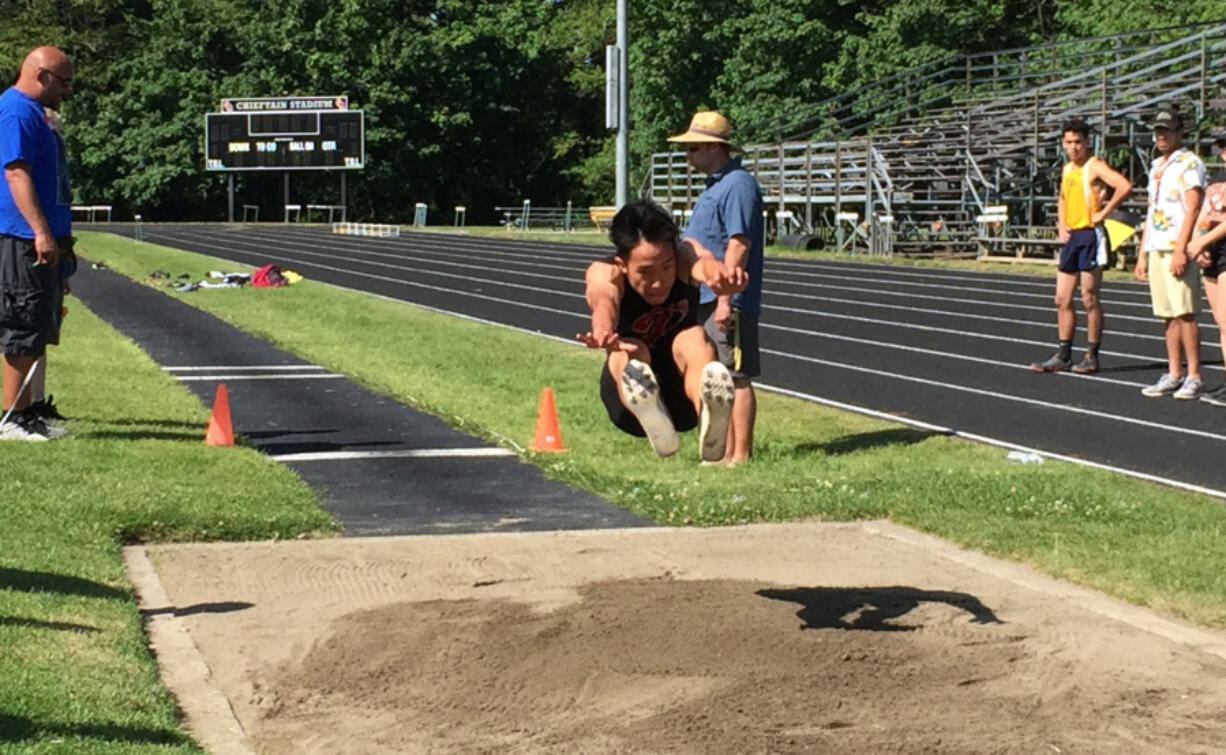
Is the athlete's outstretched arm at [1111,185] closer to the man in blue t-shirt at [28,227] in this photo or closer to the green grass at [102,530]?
the green grass at [102,530]

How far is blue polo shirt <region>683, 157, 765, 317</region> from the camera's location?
9766 millimetres

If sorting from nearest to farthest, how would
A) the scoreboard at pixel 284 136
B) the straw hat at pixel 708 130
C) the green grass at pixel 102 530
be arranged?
the green grass at pixel 102 530 → the straw hat at pixel 708 130 → the scoreboard at pixel 284 136

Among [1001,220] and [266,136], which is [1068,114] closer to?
[1001,220]

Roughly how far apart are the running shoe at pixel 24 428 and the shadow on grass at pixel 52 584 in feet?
11.9

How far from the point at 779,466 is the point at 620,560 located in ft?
9.88

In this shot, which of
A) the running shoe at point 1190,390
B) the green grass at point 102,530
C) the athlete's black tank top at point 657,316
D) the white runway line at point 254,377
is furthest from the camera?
the white runway line at point 254,377

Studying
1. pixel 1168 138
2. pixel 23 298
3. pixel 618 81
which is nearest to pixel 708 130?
pixel 23 298

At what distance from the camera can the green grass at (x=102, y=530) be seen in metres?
5.05

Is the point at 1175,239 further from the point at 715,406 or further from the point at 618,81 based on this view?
the point at 618,81

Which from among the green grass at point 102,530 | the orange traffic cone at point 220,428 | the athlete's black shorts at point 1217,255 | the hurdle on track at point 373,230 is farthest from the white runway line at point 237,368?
the hurdle on track at point 373,230

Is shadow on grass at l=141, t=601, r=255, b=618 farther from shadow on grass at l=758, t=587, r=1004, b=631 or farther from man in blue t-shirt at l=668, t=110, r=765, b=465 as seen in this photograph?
man in blue t-shirt at l=668, t=110, r=765, b=465

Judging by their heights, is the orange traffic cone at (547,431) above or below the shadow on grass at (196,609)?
above

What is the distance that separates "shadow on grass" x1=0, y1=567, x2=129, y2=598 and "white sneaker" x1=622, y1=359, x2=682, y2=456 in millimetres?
2159

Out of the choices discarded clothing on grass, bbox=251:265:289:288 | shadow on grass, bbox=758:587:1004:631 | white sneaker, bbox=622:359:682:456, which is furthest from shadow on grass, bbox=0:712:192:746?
discarded clothing on grass, bbox=251:265:289:288
